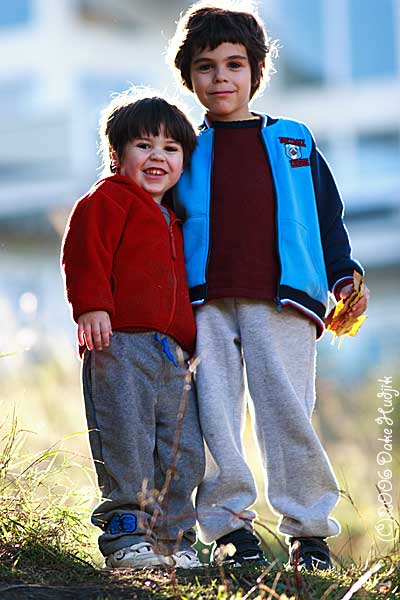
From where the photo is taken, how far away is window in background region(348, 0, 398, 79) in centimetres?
1775

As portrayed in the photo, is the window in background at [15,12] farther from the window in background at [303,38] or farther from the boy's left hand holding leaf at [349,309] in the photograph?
the boy's left hand holding leaf at [349,309]

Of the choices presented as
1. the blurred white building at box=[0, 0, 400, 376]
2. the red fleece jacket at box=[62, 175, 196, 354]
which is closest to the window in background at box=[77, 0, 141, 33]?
the blurred white building at box=[0, 0, 400, 376]

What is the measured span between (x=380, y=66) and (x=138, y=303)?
15.0m

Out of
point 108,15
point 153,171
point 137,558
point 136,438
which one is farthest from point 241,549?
point 108,15

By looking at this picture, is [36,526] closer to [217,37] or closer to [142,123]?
[142,123]

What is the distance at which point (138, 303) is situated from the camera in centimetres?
356

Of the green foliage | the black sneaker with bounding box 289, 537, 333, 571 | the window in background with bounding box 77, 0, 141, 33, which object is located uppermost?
the window in background with bounding box 77, 0, 141, 33

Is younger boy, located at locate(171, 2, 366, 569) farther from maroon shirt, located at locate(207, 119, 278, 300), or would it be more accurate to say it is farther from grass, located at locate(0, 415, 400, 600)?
grass, located at locate(0, 415, 400, 600)

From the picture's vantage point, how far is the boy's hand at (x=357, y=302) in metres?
3.83

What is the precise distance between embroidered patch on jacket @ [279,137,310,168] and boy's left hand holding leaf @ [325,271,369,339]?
1.27ft

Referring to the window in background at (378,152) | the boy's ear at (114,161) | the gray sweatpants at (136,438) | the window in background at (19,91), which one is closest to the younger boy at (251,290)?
the gray sweatpants at (136,438)

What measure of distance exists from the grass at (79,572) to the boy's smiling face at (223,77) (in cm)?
117

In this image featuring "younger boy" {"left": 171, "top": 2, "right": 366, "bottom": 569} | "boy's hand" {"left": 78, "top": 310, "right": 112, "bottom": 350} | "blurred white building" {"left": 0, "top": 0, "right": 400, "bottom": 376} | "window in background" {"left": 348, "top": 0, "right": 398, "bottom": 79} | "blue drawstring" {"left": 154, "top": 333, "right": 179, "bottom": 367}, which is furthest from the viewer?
"window in background" {"left": 348, "top": 0, "right": 398, "bottom": 79}

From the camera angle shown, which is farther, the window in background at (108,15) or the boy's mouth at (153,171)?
the window in background at (108,15)
